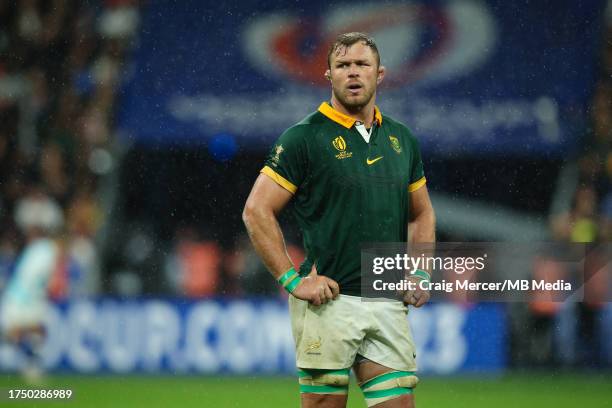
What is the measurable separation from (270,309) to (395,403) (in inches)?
207

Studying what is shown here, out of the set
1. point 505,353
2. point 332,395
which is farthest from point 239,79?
point 332,395

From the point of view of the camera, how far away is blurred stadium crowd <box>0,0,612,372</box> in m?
10.3

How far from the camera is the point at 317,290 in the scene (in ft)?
13.2

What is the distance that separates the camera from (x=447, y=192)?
1138cm

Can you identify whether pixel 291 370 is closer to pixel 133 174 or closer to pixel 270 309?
pixel 270 309

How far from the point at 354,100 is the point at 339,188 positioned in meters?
0.33

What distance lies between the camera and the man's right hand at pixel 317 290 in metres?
4.03

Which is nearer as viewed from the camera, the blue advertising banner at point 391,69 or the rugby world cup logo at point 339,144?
the rugby world cup logo at point 339,144

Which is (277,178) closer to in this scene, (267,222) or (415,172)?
(267,222)

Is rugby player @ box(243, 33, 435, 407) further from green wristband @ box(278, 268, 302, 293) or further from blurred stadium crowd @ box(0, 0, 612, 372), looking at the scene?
blurred stadium crowd @ box(0, 0, 612, 372)

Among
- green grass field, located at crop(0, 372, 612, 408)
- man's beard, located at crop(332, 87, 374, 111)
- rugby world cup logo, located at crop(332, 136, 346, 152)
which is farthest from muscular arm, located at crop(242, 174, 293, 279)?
green grass field, located at crop(0, 372, 612, 408)

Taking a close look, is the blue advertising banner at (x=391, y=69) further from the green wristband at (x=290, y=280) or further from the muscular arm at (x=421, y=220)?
the green wristband at (x=290, y=280)

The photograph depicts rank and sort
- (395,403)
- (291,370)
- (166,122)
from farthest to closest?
(166,122) < (291,370) < (395,403)

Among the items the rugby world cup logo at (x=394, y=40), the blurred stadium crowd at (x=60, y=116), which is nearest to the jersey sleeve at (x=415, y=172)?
the blurred stadium crowd at (x=60, y=116)
